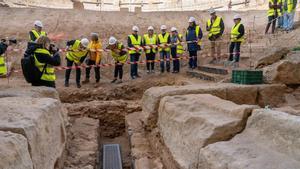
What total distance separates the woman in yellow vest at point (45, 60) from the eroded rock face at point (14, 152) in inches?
139

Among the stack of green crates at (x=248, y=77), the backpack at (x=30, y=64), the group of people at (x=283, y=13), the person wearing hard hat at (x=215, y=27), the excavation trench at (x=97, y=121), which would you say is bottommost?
the excavation trench at (x=97, y=121)

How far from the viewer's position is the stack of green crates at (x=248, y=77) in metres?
6.99

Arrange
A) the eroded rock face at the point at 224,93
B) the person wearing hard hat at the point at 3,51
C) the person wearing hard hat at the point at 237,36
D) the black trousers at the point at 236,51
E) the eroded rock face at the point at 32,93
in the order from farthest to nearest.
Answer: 1. the black trousers at the point at 236,51
2. the person wearing hard hat at the point at 237,36
3. the person wearing hard hat at the point at 3,51
4. the eroded rock face at the point at 224,93
5. the eroded rock face at the point at 32,93

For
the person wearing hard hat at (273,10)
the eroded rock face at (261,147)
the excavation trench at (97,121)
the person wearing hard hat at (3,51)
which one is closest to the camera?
the eroded rock face at (261,147)

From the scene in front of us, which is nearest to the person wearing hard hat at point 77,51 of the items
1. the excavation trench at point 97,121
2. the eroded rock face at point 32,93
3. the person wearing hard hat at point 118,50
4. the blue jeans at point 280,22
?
the person wearing hard hat at point 118,50

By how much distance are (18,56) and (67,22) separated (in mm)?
3607

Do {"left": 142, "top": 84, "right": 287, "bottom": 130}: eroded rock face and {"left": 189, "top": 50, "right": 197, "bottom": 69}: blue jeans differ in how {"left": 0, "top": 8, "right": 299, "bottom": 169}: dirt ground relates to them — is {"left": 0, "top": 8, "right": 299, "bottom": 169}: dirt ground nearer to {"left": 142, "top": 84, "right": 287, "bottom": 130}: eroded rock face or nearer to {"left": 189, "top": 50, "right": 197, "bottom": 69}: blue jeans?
{"left": 189, "top": 50, "right": 197, "bottom": 69}: blue jeans

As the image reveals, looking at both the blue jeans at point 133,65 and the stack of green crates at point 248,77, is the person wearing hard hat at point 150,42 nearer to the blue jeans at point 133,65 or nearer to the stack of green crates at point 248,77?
the blue jeans at point 133,65

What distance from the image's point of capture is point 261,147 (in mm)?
3068

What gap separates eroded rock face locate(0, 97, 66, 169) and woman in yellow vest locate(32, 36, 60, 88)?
163 centimetres

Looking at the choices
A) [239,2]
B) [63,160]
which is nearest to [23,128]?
[63,160]

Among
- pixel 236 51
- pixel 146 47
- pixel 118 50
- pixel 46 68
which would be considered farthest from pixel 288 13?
pixel 46 68

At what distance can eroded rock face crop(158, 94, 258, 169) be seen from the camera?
A: 11.7ft

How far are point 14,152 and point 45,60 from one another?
394 cm
